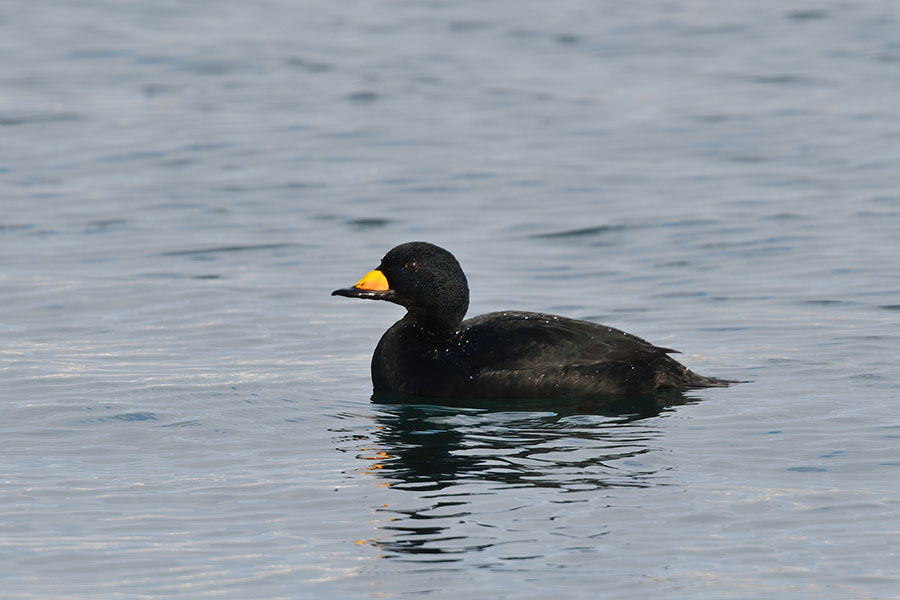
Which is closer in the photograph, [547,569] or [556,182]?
[547,569]

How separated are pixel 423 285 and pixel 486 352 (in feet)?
2.59

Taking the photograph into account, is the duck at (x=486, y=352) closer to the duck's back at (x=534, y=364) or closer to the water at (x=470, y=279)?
the duck's back at (x=534, y=364)

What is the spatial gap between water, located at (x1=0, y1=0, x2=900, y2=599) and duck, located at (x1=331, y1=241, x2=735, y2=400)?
263mm

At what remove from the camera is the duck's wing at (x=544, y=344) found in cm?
1026

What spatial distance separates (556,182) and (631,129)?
9.94ft

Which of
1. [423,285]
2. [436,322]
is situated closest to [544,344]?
[436,322]

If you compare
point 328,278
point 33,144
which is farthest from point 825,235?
point 33,144

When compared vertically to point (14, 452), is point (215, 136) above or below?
above

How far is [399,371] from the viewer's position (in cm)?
1056

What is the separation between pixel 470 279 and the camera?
1429 cm

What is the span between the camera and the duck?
33.7 feet

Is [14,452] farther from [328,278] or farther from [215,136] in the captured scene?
[215,136]

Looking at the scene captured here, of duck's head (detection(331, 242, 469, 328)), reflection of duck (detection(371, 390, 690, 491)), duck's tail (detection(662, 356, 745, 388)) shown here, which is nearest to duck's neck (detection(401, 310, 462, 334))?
duck's head (detection(331, 242, 469, 328))

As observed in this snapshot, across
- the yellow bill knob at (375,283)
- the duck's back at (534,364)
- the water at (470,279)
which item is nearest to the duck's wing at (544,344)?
the duck's back at (534,364)
